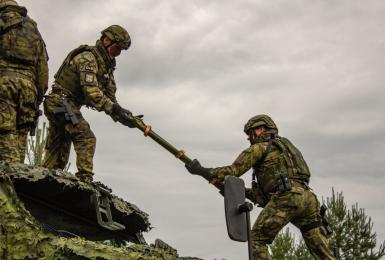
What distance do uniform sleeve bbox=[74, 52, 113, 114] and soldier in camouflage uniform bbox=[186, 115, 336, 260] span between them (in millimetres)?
1289

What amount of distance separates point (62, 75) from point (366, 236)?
18006mm

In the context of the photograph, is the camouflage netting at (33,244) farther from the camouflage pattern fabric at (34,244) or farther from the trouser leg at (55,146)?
the trouser leg at (55,146)

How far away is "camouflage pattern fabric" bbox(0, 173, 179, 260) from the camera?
4.01 metres

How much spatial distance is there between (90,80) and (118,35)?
0.72 meters

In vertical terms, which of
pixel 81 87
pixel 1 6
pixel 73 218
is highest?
pixel 1 6

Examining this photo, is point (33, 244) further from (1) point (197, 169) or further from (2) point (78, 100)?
(2) point (78, 100)

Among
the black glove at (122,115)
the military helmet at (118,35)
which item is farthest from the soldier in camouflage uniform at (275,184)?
the military helmet at (118,35)

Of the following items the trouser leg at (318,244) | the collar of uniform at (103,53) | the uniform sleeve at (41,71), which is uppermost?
the collar of uniform at (103,53)

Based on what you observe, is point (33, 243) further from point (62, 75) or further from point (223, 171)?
point (62, 75)

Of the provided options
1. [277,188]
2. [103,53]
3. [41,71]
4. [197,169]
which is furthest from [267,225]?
[41,71]

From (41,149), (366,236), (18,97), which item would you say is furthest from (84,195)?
(366,236)

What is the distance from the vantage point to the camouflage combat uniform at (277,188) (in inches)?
268

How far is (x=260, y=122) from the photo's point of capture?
7359 millimetres

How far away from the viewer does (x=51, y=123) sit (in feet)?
24.5
